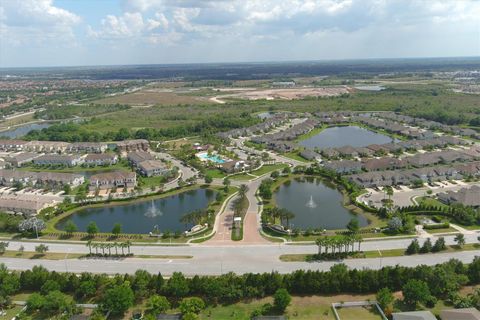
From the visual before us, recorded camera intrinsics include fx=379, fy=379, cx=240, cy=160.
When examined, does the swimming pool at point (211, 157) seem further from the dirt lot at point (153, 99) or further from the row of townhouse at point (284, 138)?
the dirt lot at point (153, 99)

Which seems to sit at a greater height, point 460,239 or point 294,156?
point 294,156

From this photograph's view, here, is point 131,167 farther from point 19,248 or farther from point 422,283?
point 422,283

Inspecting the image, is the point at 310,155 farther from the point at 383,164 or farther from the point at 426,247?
the point at 426,247

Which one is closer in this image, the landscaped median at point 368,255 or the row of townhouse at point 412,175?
the landscaped median at point 368,255

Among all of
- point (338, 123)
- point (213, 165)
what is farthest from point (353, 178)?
point (338, 123)

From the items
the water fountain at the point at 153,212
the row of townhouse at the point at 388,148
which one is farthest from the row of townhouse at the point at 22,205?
the row of townhouse at the point at 388,148

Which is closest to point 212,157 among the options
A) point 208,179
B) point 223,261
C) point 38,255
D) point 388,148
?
point 208,179
